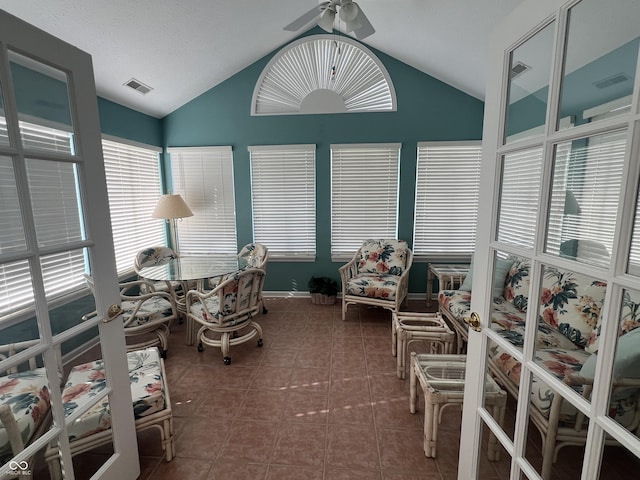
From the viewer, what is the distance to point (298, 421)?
2.04m

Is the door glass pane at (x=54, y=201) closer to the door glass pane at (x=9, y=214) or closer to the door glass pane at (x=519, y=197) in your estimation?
Answer: the door glass pane at (x=9, y=214)

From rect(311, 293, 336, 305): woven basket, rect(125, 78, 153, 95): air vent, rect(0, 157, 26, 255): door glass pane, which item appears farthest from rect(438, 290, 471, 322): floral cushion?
rect(125, 78, 153, 95): air vent

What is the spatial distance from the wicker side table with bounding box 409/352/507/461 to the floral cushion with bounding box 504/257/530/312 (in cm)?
36

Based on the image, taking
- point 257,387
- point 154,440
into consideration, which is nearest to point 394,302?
point 257,387

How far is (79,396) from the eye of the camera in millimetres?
1283

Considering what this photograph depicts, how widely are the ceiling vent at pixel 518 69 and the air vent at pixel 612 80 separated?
0.29 metres

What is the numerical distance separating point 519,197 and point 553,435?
2.39 feet

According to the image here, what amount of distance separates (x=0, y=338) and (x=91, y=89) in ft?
3.17

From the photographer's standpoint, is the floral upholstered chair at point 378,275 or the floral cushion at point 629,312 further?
the floral upholstered chair at point 378,275

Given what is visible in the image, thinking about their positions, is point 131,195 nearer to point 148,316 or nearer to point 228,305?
point 148,316

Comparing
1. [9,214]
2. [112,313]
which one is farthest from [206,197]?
[9,214]

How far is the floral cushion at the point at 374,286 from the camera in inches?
136

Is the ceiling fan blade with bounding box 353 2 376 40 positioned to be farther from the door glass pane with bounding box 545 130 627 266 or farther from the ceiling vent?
the door glass pane with bounding box 545 130 627 266

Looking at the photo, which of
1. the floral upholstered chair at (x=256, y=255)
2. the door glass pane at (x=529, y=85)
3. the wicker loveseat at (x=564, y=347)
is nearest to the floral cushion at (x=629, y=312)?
the wicker loveseat at (x=564, y=347)
